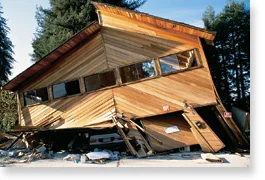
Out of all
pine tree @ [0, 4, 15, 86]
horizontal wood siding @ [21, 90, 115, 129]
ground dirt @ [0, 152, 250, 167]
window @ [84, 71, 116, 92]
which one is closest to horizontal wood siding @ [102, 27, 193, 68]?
window @ [84, 71, 116, 92]

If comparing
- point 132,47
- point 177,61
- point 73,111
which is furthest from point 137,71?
point 73,111

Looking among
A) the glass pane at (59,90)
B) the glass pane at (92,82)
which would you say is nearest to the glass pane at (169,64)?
the glass pane at (92,82)

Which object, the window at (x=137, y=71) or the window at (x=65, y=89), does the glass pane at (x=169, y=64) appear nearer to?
Answer: the window at (x=137, y=71)

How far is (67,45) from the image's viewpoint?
580 cm

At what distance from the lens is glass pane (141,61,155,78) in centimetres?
551

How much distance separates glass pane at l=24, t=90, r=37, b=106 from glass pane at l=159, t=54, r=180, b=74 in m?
3.49

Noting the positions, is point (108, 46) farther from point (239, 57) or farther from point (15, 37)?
point (239, 57)

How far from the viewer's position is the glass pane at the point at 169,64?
5.38 meters

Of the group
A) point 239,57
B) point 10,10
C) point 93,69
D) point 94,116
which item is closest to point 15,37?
point 10,10

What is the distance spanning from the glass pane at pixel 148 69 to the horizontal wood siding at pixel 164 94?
0.16 m

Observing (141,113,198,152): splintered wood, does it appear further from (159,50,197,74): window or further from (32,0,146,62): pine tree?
(32,0,146,62): pine tree

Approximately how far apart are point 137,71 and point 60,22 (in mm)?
2070

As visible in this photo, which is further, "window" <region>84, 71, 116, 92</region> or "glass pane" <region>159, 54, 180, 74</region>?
"window" <region>84, 71, 116, 92</region>

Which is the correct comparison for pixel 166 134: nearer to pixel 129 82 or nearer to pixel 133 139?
pixel 133 139
